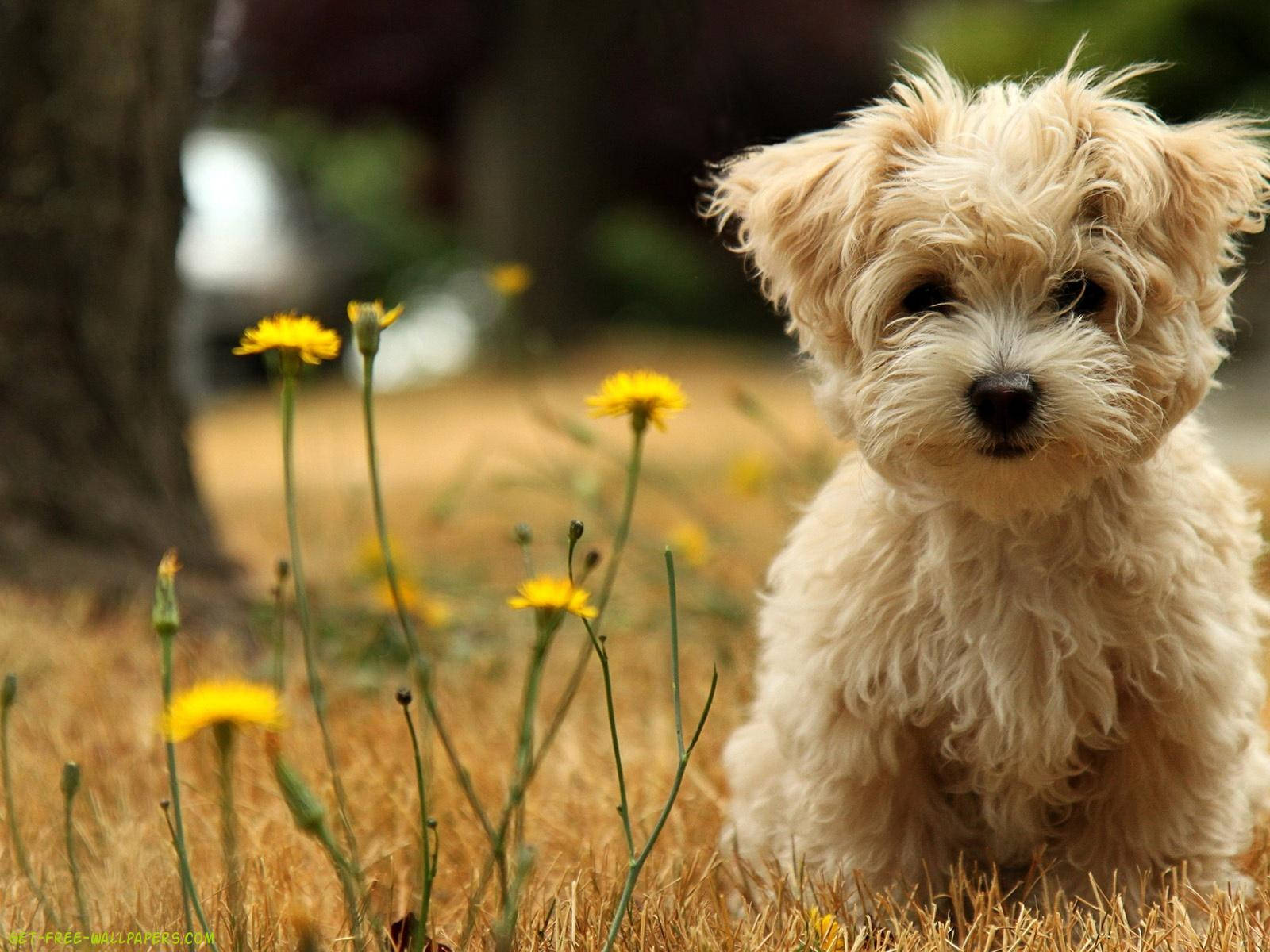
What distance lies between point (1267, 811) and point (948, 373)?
1245 mm

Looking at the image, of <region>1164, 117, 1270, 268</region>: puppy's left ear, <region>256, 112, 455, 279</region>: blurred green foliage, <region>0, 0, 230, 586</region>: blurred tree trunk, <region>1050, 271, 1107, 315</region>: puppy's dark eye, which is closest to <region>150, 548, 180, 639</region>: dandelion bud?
<region>1050, 271, 1107, 315</region>: puppy's dark eye

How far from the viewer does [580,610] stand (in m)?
1.75

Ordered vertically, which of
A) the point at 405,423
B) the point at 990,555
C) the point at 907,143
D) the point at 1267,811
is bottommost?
the point at 405,423

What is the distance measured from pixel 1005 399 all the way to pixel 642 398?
2.19ft

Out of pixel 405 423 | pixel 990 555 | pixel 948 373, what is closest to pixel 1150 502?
pixel 990 555

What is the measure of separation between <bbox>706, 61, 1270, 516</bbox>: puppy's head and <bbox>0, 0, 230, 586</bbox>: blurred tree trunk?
2.55 m

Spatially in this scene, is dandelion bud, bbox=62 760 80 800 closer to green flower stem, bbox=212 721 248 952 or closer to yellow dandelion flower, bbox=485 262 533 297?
green flower stem, bbox=212 721 248 952

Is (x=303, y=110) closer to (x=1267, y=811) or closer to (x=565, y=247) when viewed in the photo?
(x=565, y=247)

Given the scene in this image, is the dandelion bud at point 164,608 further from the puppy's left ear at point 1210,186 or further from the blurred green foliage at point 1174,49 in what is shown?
the blurred green foliage at point 1174,49

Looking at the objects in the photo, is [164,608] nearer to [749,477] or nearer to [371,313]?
[371,313]

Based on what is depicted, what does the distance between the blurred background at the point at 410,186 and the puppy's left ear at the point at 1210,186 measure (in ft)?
2.43

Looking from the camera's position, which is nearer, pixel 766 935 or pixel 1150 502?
pixel 766 935

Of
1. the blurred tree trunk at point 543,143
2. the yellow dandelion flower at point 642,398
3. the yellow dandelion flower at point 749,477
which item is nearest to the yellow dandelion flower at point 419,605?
the yellow dandelion flower at point 749,477

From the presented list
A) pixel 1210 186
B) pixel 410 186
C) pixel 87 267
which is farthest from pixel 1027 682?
pixel 410 186
